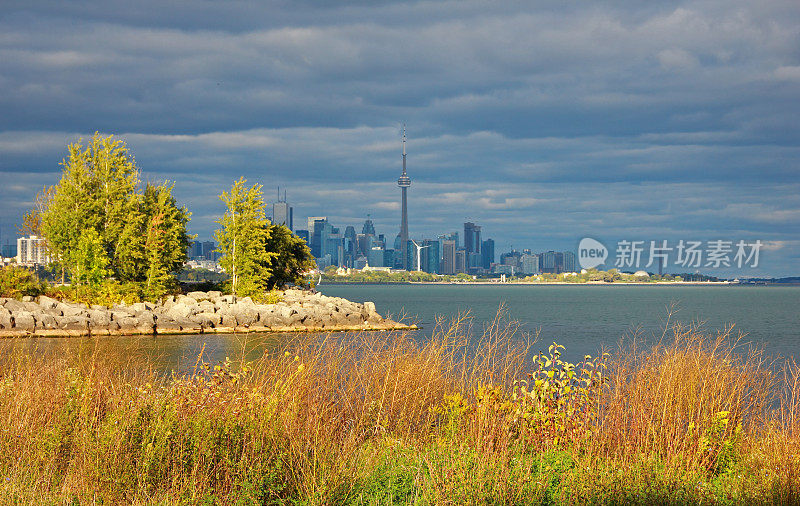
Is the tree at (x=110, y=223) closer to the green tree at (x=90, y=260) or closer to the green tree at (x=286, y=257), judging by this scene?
the green tree at (x=90, y=260)

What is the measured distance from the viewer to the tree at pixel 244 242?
50938mm

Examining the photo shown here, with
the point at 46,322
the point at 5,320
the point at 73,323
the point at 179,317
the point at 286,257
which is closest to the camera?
the point at 5,320

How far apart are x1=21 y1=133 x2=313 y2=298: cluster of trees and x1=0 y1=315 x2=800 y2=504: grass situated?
3724 centimetres

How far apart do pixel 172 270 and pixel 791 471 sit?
46115 millimetres

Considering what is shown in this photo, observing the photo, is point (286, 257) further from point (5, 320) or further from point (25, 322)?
point (5, 320)

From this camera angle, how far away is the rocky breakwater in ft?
120

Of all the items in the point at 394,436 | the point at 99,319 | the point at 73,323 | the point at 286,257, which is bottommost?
the point at 73,323

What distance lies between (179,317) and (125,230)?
8752 mm

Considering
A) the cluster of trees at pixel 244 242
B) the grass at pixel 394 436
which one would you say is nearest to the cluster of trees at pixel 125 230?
the cluster of trees at pixel 244 242

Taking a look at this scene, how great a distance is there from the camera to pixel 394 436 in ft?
27.9

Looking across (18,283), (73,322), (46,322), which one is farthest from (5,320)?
(18,283)

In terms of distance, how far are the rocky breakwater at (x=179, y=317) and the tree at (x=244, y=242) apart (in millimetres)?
2525

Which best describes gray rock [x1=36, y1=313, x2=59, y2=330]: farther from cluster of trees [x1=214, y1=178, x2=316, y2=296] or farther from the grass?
the grass

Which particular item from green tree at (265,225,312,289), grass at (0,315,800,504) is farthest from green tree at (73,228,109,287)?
grass at (0,315,800,504)
